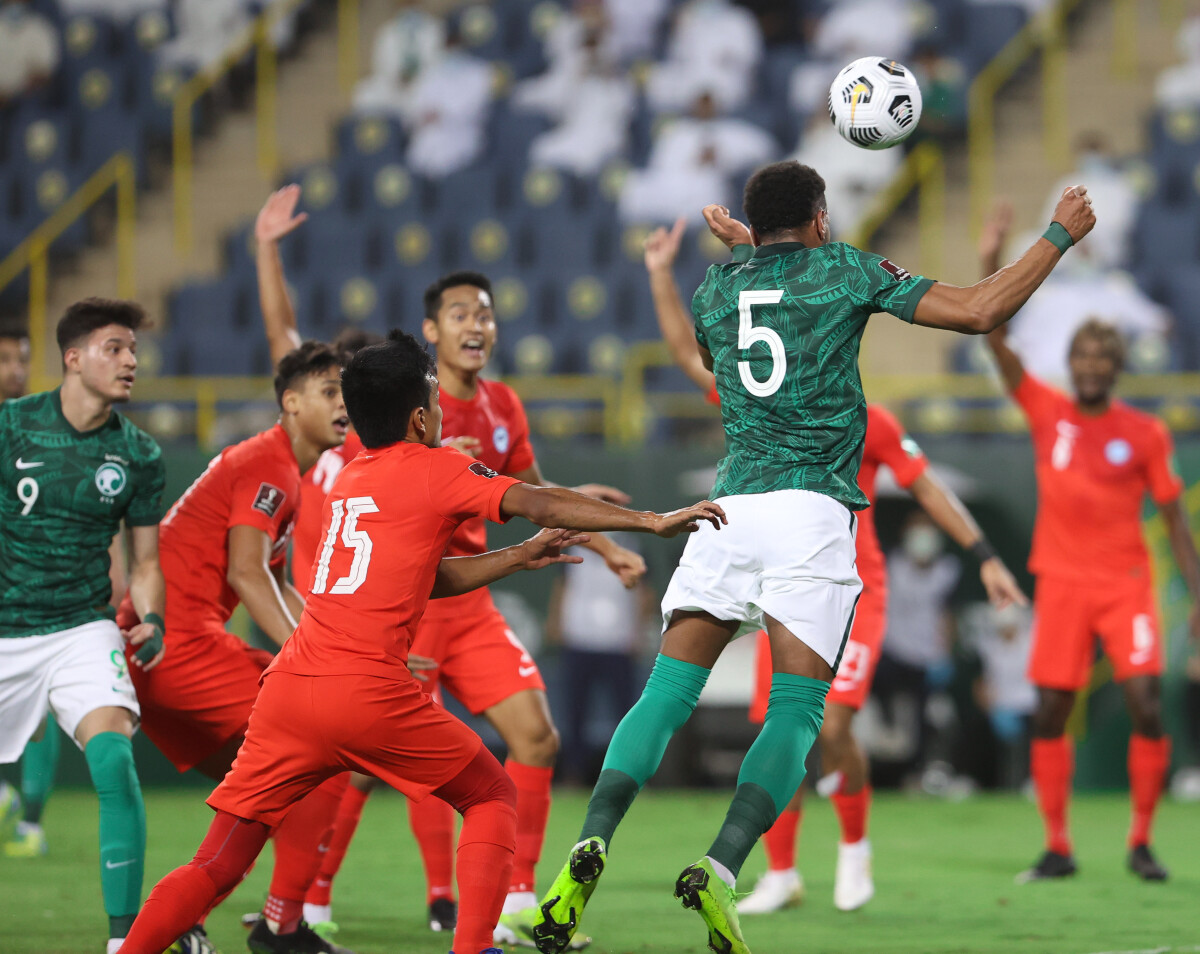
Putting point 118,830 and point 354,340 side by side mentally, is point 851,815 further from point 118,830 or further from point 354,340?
point 118,830

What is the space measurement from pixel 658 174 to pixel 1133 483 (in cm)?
828

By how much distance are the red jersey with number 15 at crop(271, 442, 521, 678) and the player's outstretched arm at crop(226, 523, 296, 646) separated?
94 centimetres

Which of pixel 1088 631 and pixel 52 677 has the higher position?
pixel 52 677

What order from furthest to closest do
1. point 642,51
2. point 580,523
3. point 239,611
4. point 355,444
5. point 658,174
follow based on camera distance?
point 642,51 → point 658,174 → point 239,611 → point 355,444 → point 580,523

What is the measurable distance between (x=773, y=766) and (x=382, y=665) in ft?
3.91

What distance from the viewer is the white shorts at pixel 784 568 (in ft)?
15.4

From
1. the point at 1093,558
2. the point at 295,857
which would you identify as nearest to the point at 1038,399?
the point at 1093,558

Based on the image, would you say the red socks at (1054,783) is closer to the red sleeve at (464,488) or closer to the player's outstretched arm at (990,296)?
the player's outstretched arm at (990,296)

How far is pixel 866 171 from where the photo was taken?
620 inches

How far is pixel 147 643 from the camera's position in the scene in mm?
5414

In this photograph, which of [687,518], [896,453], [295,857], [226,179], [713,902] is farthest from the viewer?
[226,179]

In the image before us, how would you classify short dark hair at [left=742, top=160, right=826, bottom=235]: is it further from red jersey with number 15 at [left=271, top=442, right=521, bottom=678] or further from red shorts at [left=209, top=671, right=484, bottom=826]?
red shorts at [left=209, top=671, right=484, bottom=826]

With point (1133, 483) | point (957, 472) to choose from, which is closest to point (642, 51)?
point (957, 472)

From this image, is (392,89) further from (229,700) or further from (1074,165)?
(229,700)
